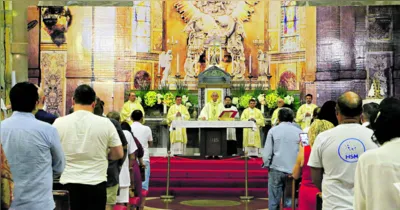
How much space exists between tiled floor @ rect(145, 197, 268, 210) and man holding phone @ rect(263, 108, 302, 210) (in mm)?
2672

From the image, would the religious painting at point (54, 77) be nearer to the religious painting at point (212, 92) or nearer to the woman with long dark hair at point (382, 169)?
the religious painting at point (212, 92)

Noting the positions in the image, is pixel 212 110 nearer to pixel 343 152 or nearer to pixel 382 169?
pixel 343 152

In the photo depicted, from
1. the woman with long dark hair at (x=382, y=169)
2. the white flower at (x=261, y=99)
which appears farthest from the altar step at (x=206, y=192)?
the woman with long dark hair at (x=382, y=169)

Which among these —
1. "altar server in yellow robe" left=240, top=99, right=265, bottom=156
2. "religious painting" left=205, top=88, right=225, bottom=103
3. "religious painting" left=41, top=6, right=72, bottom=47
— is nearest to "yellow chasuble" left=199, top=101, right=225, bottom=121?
"altar server in yellow robe" left=240, top=99, right=265, bottom=156

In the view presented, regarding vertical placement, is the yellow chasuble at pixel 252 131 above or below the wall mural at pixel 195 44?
below

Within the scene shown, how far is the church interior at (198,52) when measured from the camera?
58.8 feet

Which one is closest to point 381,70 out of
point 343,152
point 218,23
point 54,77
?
point 218,23

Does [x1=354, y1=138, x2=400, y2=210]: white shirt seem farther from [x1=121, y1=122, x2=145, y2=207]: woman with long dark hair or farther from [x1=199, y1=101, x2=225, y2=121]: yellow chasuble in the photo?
[x1=199, y1=101, x2=225, y2=121]: yellow chasuble

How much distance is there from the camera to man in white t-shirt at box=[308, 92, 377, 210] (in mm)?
4125

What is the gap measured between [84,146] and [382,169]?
9.06ft

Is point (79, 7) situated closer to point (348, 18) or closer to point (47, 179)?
point (348, 18)

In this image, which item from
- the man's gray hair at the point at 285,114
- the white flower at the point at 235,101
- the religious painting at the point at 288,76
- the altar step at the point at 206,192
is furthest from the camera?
the religious painting at the point at 288,76

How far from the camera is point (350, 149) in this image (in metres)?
4.16

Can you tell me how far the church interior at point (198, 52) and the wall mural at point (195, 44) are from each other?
29 millimetres
